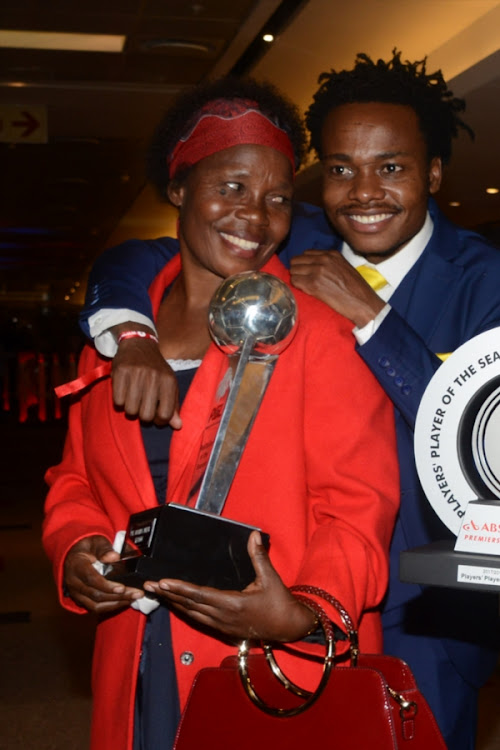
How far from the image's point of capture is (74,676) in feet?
15.0

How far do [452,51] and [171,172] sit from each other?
5216 mm

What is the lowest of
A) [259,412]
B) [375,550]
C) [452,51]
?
[375,550]

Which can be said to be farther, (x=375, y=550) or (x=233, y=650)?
(x=233, y=650)

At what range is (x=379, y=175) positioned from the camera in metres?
1.90

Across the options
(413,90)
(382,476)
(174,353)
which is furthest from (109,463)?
(413,90)

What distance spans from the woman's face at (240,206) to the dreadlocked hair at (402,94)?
1.29 feet

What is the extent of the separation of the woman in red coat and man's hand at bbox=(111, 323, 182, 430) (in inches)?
1.5

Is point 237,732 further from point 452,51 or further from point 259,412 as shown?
point 452,51

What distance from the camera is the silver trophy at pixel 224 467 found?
1.18 meters

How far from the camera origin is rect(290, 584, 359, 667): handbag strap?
120 centimetres

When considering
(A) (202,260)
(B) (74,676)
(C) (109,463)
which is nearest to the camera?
(C) (109,463)

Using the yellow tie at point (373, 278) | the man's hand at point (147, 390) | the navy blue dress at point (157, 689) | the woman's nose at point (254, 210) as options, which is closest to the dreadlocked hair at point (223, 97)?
the woman's nose at point (254, 210)

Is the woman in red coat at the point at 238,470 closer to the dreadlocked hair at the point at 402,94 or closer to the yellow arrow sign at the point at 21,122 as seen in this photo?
the dreadlocked hair at the point at 402,94

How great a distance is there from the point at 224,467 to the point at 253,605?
211 millimetres
